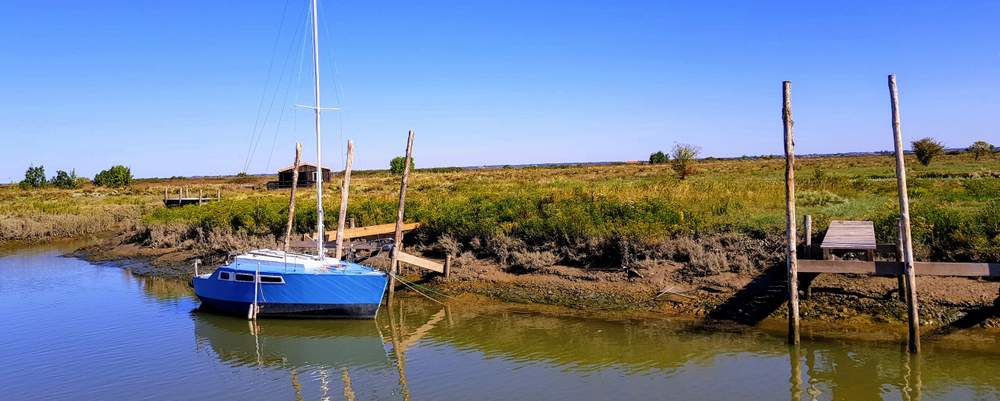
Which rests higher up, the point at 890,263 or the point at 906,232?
the point at 906,232

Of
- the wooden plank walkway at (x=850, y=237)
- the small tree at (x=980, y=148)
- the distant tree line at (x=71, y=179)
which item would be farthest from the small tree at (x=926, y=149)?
the distant tree line at (x=71, y=179)

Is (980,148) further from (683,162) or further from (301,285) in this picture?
(301,285)

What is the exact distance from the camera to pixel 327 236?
2373cm

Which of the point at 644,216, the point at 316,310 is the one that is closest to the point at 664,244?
the point at 644,216

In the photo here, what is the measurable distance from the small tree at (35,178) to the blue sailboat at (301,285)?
86595 mm

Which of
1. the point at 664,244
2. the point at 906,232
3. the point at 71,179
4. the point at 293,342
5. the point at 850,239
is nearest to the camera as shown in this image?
the point at 906,232

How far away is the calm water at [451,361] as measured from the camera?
12172mm

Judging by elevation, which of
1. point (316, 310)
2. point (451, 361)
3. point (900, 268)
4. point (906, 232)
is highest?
point (906, 232)

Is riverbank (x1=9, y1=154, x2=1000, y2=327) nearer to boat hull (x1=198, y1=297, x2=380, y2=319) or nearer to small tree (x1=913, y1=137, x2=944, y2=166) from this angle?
boat hull (x1=198, y1=297, x2=380, y2=319)

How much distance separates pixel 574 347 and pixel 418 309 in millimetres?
5916

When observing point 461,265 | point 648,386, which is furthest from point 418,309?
point 648,386

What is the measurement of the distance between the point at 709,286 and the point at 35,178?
97250 millimetres

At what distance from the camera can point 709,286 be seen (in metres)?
17.5

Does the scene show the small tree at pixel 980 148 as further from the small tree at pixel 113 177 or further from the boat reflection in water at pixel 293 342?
the small tree at pixel 113 177
